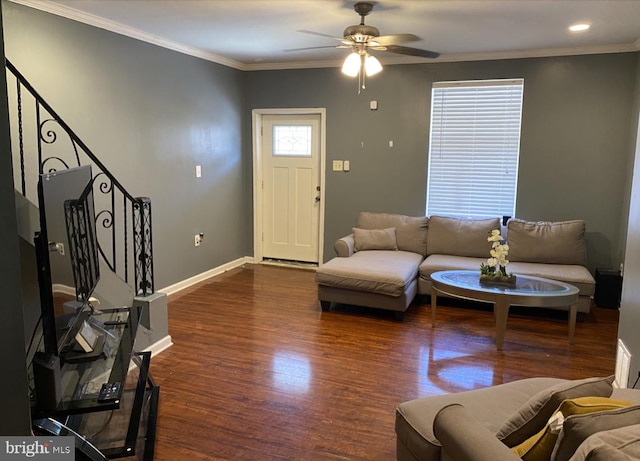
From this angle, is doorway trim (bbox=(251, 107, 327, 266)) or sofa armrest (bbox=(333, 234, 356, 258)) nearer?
sofa armrest (bbox=(333, 234, 356, 258))

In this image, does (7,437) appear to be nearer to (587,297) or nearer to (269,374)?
(269,374)

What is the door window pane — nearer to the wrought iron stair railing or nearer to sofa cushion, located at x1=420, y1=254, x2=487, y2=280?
sofa cushion, located at x1=420, y1=254, x2=487, y2=280

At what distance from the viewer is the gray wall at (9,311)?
5.37 feet

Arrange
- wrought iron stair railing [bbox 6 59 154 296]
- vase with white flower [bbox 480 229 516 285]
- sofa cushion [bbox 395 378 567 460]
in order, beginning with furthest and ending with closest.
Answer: vase with white flower [bbox 480 229 516 285], wrought iron stair railing [bbox 6 59 154 296], sofa cushion [bbox 395 378 567 460]

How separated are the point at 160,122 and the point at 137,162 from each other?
0.52 metres

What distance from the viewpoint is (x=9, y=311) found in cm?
A: 167

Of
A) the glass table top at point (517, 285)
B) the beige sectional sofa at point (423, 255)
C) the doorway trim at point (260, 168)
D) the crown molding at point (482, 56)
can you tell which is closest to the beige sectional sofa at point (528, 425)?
the glass table top at point (517, 285)

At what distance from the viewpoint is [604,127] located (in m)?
5.10

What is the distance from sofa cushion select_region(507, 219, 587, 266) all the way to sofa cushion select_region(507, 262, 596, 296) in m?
0.09

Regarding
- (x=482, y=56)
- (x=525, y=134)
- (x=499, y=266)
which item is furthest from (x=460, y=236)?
(x=482, y=56)

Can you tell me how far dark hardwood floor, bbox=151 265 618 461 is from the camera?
2664 millimetres

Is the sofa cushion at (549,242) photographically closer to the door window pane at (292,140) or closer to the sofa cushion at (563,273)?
the sofa cushion at (563,273)

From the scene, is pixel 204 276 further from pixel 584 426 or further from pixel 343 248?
pixel 584 426

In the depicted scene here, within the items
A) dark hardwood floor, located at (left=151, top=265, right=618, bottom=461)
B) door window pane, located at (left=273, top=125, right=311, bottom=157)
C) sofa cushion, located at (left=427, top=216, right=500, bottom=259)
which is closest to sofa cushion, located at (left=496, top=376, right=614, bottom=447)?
dark hardwood floor, located at (left=151, top=265, right=618, bottom=461)
